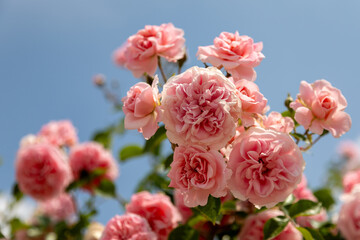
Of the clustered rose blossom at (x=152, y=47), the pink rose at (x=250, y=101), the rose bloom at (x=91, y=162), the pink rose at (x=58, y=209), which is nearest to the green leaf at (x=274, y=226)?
the pink rose at (x=250, y=101)

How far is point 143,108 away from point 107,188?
1092mm

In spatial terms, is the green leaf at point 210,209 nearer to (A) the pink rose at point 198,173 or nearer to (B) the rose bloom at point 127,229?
(A) the pink rose at point 198,173

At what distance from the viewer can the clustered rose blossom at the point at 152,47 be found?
91cm

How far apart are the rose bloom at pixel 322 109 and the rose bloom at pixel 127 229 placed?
0.47m

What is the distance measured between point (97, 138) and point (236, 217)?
3.82 ft

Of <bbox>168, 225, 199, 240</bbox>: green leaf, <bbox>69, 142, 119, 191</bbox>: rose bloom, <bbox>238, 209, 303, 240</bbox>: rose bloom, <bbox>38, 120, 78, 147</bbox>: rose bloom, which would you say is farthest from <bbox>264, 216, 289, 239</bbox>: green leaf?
<bbox>38, 120, 78, 147</bbox>: rose bloom

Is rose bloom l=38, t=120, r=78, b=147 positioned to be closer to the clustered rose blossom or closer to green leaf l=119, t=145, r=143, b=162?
green leaf l=119, t=145, r=143, b=162

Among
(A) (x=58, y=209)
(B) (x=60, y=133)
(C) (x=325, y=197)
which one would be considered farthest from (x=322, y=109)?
(A) (x=58, y=209)

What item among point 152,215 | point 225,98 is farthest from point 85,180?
point 225,98

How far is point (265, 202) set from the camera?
68cm

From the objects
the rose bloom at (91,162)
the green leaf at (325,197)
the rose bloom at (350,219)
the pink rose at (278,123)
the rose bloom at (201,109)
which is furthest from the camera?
the rose bloom at (91,162)

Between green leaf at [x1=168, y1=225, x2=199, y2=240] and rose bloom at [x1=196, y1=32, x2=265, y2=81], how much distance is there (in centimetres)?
44

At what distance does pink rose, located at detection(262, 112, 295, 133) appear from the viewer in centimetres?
74

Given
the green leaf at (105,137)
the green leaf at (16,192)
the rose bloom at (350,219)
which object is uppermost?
the green leaf at (105,137)
